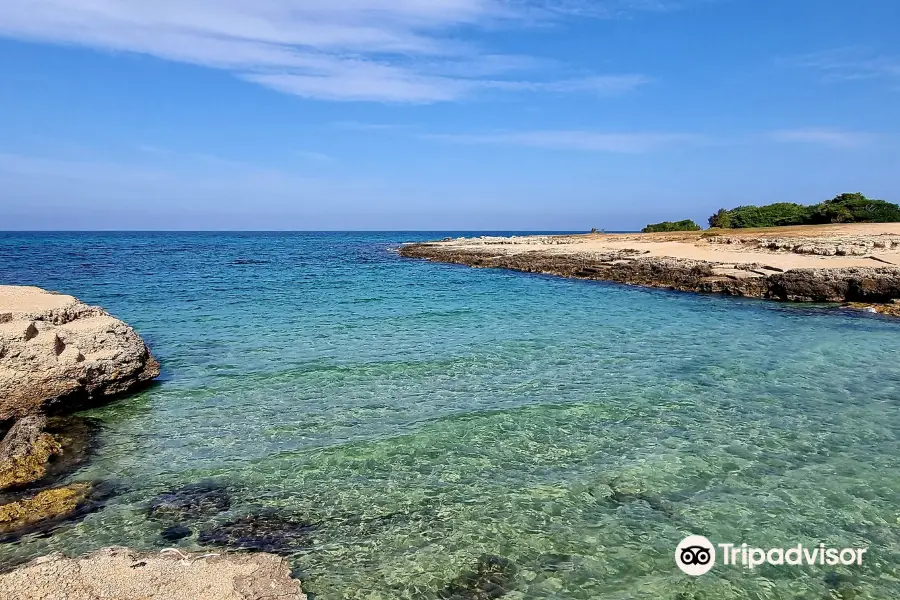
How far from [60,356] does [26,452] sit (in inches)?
95.6

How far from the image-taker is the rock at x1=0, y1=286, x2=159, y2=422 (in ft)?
27.1

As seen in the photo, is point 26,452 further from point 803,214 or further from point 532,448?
point 803,214

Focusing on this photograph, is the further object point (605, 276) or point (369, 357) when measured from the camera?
point (605, 276)

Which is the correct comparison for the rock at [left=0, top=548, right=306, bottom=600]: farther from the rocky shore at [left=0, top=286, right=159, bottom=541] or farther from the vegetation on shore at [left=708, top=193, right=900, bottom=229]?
the vegetation on shore at [left=708, top=193, right=900, bottom=229]

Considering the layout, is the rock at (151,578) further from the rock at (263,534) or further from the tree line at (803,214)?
the tree line at (803,214)

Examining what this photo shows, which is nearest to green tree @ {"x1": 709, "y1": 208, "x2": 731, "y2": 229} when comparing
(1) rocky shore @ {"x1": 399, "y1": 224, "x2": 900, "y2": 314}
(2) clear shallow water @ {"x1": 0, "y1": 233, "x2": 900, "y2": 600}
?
(1) rocky shore @ {"x1": 399, "y1": 224, "x2": 900, "y2": 314}

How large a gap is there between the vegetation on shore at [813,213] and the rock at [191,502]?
5328 cm

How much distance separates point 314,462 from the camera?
720 centimetres

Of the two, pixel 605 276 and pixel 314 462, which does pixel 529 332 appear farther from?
pixel 605 276

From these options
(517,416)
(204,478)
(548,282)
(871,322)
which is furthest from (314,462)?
(548,282)

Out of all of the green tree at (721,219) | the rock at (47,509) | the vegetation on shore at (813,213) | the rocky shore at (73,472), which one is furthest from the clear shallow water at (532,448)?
the green tree at (721,219)

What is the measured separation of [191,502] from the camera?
612 cm

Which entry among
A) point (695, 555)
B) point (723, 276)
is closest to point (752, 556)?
point (695, 555)

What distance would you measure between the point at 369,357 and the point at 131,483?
646 cm
